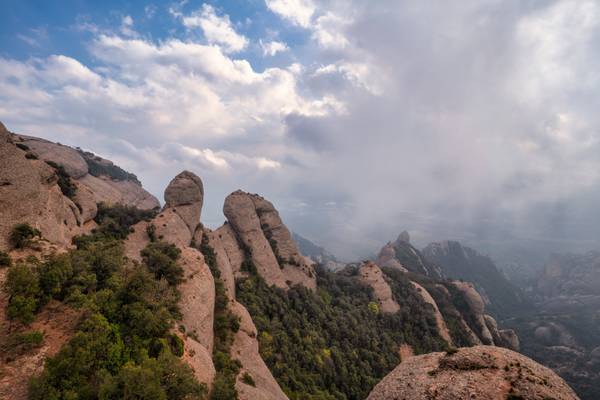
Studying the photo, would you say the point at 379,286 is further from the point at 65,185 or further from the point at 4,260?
the point at 4,260

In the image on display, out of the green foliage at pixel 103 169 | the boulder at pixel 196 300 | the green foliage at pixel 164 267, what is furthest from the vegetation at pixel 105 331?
the green foliage at pixel 103 169

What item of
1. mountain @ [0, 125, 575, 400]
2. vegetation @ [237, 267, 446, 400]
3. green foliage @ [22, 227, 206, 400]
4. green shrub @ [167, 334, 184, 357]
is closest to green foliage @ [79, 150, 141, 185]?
mountain @ [0, 125, 575, 400]

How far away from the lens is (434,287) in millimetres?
124688

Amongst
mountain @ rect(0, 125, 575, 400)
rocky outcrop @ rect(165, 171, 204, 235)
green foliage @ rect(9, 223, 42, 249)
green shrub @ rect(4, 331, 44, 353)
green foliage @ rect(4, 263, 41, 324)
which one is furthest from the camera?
rocky outcrop @ rect(165, 171, 204, 235)

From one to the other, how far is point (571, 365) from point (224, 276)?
215m

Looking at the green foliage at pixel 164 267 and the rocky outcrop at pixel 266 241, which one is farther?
the rocky outcrop at pixel 266 241

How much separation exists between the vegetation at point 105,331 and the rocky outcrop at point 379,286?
7862 centimetres

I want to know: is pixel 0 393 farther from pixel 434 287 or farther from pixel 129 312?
pixel 434 287

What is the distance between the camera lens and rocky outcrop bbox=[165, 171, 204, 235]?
232 ft

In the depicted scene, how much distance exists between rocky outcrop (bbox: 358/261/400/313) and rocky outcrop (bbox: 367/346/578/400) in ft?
236

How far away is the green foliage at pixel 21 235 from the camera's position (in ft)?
103

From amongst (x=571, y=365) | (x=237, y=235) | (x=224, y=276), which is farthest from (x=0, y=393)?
(x=571, y=365)

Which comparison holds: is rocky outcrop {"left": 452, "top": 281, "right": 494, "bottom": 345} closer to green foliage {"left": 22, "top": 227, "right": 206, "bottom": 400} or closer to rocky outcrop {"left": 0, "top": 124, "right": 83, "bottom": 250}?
green foliage {"left": 22, "top": 227, "right": 206, "bottom": 400}

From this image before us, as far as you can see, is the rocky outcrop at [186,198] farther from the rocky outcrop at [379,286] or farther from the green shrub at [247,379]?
the rocky outcrop at [379,286]
